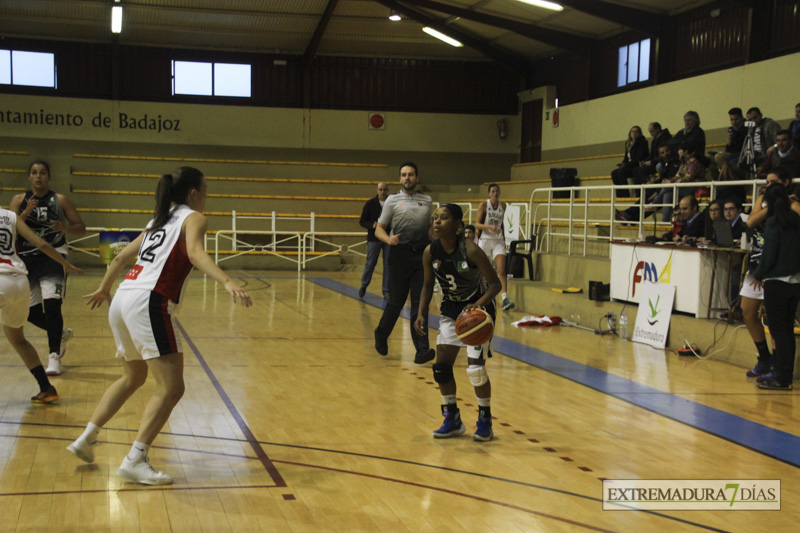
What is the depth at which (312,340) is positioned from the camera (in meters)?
8.83

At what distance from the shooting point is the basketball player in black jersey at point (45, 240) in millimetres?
6244

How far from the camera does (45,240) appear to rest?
639cm

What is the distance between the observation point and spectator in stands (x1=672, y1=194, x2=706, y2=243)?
903 centimetres

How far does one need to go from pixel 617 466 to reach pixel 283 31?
17922 millimetres

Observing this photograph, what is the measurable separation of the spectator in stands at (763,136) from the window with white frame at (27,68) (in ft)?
56.3

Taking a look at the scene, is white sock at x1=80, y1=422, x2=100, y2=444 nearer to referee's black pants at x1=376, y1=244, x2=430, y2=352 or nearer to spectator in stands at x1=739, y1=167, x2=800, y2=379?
referee's black pants at x1=376, y1=244, x2=430, y2=352

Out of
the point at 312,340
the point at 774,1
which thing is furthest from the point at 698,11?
the point at 312,340

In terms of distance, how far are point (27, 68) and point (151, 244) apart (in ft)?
63.2

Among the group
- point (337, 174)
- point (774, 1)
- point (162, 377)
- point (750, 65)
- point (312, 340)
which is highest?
point (774, 1)

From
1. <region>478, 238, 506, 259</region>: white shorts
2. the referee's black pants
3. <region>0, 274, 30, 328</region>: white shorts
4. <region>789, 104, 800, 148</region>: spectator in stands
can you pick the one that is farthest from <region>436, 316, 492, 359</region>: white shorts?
<region>789, 104, 800, 148</region>: spectator in stands

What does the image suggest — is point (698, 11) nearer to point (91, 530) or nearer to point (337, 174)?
point (337, 174)

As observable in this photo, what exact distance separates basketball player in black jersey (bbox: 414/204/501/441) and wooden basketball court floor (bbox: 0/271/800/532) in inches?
6.7

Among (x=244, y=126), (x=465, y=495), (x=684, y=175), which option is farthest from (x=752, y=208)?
(x=244, y=126)

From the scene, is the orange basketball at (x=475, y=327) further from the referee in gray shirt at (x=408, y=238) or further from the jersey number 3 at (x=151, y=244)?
the referee in gray shirt at (x=408, y=238)
